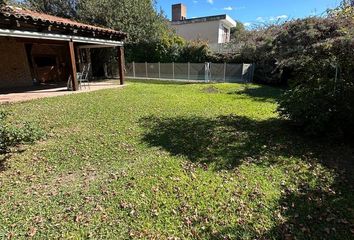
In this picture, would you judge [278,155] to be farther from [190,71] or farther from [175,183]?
[190,71]

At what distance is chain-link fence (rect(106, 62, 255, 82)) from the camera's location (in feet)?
55.9

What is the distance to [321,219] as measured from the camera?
3156mm

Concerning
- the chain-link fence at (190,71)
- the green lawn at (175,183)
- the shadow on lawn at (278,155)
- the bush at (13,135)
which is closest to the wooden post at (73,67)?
the green lawn at (175,183)

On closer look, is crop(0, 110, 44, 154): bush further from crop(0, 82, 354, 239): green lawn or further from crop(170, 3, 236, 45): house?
crop(170, 3, 236, 45): house

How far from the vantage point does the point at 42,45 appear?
Answer: 1427cm

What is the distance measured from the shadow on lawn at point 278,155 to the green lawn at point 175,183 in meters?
0.02

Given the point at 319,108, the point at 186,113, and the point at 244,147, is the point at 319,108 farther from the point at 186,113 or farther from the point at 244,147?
the point at 186,113

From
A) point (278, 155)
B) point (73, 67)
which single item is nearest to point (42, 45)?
point (73, 67)

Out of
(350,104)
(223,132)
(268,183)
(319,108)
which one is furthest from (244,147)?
(350,104)

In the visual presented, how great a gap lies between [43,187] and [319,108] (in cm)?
559

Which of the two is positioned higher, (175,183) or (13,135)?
(13,135)

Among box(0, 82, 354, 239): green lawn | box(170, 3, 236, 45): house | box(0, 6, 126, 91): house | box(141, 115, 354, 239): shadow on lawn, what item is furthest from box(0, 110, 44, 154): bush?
box(170, 3, 236, 45): house

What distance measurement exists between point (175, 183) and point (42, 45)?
13939 mm

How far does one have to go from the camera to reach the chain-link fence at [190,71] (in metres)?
17.0
